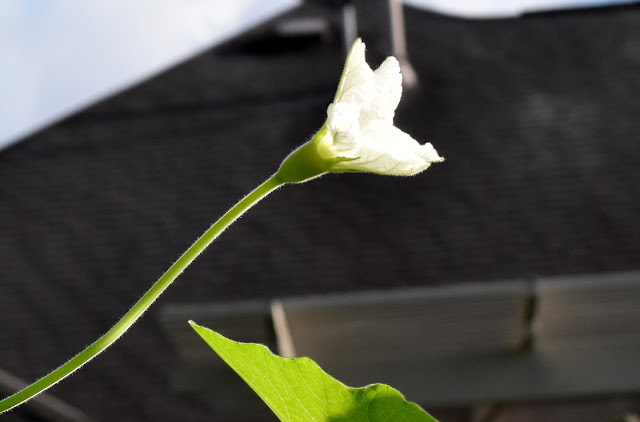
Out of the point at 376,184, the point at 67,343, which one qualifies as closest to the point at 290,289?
the point at 376,184

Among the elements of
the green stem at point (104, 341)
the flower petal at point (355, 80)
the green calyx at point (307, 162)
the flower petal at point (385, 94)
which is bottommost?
the green stem at point (104, 341)

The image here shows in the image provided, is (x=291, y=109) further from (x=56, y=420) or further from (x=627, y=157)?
(x=56, y=420)

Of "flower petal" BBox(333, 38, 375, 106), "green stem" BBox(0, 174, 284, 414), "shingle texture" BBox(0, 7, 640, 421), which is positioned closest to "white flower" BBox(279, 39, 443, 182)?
"flower petal" BBox(333, 38, 375, 106)

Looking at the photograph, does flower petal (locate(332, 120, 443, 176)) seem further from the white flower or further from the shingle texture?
the shingle texture

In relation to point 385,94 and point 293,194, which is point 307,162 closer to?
point 385,94

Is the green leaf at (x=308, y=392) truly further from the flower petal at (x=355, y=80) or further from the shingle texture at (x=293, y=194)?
the shingle texture at (x=293, y=194)

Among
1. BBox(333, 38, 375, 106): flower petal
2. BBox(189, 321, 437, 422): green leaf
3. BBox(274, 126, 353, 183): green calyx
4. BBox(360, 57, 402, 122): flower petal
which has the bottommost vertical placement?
BBox(189, 321, 437, 422): green leaf

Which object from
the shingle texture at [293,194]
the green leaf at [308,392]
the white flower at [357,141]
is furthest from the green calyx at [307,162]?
the shingle texture at [293,194]
